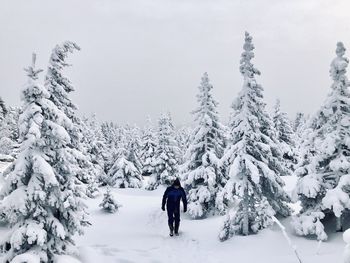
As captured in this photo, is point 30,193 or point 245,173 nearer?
point 30,193

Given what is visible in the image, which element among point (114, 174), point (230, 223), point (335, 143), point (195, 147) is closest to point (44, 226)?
point (230, 223)

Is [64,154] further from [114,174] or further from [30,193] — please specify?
[114,174]

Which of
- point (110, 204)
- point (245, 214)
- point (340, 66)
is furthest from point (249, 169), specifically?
point (110, 204)

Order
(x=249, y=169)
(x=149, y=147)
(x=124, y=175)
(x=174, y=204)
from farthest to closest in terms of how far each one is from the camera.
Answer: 1. (x=149, y=147)
2. (x=124, y=175)
3. (x=174, y=204)
4. (x=249, y=169)

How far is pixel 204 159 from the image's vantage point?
81.7 ft

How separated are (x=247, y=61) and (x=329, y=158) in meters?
5.57

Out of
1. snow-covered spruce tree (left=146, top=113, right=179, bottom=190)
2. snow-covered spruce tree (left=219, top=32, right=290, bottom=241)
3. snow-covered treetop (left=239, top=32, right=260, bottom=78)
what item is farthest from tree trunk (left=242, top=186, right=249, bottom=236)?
snow-covered spruce tree (left=146, top=113, right=179, bottom=190)

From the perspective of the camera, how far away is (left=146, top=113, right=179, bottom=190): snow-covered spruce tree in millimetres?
49531

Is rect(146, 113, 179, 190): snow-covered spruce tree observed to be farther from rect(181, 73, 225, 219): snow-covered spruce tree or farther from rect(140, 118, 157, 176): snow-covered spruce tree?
rect(181, 73, 225, 219): snow-covered spruce tree

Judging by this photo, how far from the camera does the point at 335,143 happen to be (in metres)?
14.1

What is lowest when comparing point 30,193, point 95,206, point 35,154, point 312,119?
point 95,206

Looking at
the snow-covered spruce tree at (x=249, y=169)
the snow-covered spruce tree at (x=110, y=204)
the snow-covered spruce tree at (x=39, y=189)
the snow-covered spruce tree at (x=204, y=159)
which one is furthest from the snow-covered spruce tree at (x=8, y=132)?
the snow-covered spruce tree at (x=39, y=189)

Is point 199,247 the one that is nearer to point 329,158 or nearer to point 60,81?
point 329,158

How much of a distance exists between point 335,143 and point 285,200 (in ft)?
15.0
